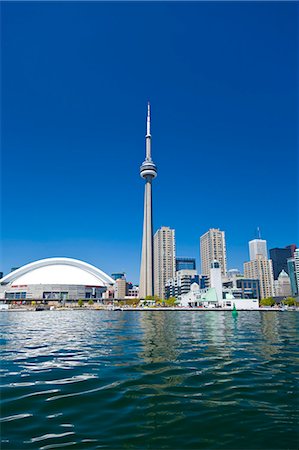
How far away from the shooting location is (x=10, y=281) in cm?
19962

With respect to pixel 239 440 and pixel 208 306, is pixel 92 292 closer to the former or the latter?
pixel 208 306

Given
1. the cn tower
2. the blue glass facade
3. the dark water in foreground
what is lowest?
the dark water in foreground

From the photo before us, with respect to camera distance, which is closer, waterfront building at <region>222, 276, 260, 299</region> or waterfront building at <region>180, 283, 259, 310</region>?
waterfront building at <region>180, 283, 259, 310</region>

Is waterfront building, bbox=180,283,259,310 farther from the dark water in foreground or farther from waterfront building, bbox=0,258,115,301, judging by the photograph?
the dark water in foreground

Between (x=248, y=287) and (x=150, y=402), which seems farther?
(x=248, y=287)

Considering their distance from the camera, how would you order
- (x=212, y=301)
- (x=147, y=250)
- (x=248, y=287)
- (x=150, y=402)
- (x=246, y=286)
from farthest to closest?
1. (x=248, y=287)
2. (x=246, y=286)
3. (x=147, y=250)
4. (x=212, y=301)
5. (x=150, y=402)

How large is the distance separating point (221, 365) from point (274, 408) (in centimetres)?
579

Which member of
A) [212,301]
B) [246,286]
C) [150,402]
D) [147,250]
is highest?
[147,250]

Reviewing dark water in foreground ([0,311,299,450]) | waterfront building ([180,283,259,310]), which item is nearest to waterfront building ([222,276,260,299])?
waterfront building ([180,283,259,310])

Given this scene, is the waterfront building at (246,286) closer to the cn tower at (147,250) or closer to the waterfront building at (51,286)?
the cn tower at (147,250)

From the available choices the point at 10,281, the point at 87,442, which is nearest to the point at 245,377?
the point at 87,442

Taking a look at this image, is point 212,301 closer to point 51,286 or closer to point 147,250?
point 147,250

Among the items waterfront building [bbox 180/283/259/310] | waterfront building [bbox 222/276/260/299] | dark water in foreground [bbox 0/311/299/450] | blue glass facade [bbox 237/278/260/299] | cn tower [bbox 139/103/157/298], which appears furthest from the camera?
waterfront building [bbox 222/276/260/299]

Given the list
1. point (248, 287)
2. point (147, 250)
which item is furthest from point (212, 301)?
point (248, 287)
